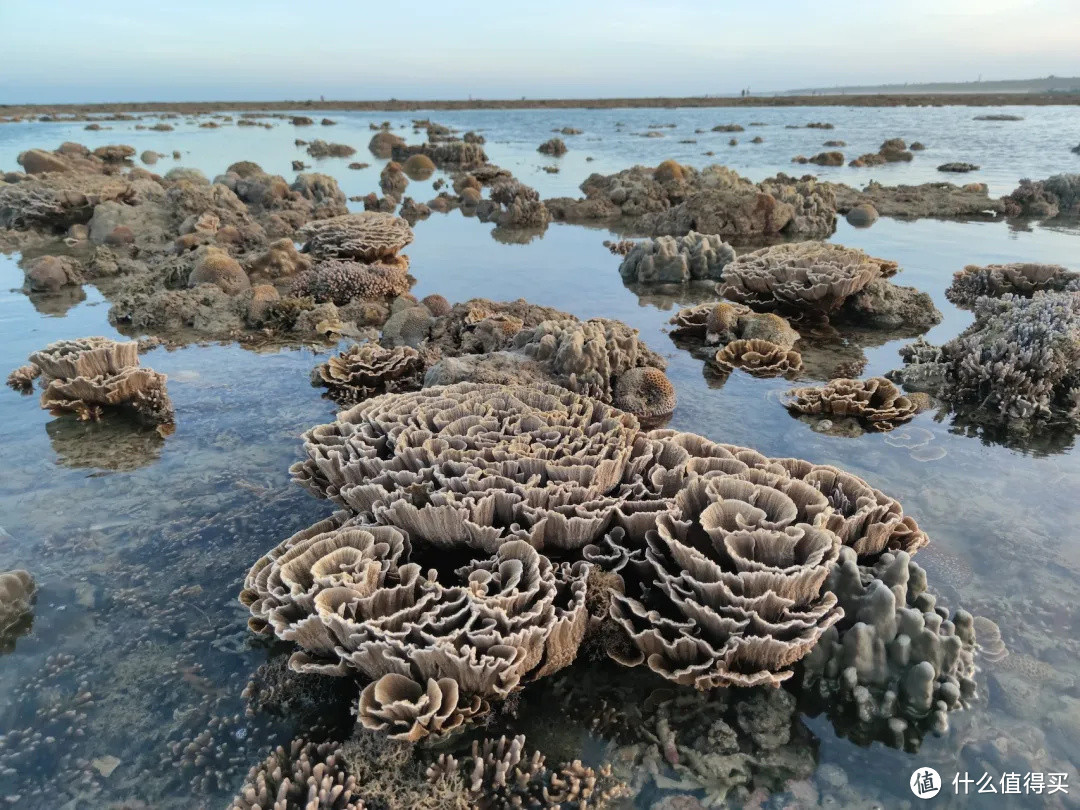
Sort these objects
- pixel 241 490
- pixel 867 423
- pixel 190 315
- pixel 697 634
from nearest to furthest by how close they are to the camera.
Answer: pixel 697 634 < pixel 241 490 < pixel 867 423 < pixel 190 315

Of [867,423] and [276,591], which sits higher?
[276,591]

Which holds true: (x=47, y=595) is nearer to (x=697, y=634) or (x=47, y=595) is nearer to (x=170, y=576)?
(x=170, y=576)

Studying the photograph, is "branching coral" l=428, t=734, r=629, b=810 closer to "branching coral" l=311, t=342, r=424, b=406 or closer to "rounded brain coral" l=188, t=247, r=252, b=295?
"branching coral" l=311, t=342, r=424, b=406

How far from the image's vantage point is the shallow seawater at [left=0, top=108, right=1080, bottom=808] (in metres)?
3.16

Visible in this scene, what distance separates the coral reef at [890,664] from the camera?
333 centimetres

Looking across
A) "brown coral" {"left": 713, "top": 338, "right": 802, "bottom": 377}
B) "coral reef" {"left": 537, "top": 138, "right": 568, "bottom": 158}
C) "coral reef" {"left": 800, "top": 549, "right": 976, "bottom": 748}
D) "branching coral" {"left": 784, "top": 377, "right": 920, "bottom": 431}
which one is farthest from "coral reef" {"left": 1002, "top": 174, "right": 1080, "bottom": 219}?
"coral reef" {"left": 537, "top": 138, "right": 568, "bottom": 158}

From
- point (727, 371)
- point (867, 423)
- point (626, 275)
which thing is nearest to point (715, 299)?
point (626, 275)

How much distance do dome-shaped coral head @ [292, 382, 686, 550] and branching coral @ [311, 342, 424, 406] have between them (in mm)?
2425

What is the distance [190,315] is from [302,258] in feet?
10.8

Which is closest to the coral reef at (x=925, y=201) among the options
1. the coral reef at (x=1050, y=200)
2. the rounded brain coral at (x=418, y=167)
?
the coral reef at (x=1050, y=200)

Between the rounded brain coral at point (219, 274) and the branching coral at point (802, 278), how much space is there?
8.64 metres

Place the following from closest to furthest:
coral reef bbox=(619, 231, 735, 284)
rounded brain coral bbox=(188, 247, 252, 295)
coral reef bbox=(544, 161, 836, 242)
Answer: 1. rounded brain coral bbox=(188, 247, 252, 295)
2. coral reef bbox=(619, 231, 735, 284)
3. coral reef bbox=(544, 161, 836, 242)

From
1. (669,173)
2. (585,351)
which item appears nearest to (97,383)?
(585,351)

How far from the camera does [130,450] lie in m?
6.29
